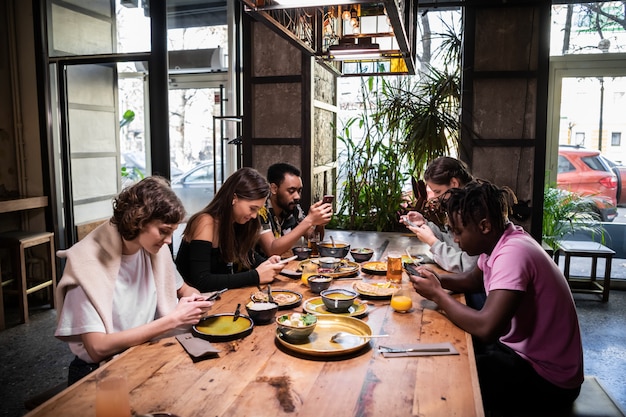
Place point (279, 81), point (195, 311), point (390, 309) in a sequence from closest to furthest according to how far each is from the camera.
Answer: point (195, 311) → point (390, 309) → point (279, 81)

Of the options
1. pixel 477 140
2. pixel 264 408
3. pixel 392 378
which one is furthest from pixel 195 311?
pixel 477 140

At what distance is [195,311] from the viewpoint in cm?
175

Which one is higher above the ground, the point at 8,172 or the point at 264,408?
the point at 8,172

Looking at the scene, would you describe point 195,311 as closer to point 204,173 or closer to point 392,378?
point 392,378

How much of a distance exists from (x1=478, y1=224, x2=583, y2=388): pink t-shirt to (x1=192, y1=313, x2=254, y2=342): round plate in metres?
0.88

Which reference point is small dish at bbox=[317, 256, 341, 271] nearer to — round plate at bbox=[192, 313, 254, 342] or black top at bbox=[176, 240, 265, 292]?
black top at bbox=[176, 240, 265, 292]

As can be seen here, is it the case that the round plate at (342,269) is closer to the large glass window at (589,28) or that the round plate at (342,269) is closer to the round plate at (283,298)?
the round plate at (283,298)

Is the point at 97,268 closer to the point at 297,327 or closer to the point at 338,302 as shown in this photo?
the point at 297,327

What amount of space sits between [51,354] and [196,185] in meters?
2.86

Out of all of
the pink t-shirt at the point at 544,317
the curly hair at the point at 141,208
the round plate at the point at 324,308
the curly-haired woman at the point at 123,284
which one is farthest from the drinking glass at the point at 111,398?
the pink t-shirt at the point at 544,317

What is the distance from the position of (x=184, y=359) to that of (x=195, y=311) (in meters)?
0.20

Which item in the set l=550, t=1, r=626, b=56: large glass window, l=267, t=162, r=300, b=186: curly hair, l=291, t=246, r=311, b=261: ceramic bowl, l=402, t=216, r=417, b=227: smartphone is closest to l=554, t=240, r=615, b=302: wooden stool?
l=550, t=1, r=626, b=56: large glass window

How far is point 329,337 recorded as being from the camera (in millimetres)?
1769

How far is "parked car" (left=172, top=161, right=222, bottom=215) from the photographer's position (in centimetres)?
618
